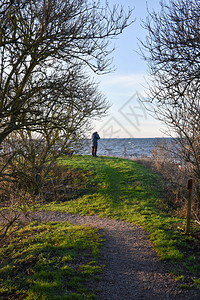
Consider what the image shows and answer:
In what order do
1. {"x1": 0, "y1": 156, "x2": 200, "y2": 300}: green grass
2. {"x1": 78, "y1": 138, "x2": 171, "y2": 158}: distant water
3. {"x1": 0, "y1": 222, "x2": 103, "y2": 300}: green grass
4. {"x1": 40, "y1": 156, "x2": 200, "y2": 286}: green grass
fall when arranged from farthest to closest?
{"x1": 78, "y1": 138, "x2": 171, "y2": 158}: distant water < {"x1": 40, "y1": 156, "x2": 200, "y2": 286}: green grass < {"x1": 0, "y1": 156, "x2": 200, "y2": 300}: green grass < {"x1": 0, "y1": 222, "x2": 103, "y2": 300}: green grass

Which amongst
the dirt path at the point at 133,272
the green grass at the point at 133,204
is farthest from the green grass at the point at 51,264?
the green grass at the point at 133,204

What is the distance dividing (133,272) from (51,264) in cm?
185

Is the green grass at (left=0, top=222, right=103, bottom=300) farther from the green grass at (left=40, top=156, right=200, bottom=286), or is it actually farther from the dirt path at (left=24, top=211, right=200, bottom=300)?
the green grass at (left=40, top=156, right=200, bottom=286)

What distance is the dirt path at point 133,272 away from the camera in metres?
4.88

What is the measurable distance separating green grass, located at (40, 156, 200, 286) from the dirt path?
13.1 inches

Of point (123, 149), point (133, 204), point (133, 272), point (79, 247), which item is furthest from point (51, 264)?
point (123, 149)

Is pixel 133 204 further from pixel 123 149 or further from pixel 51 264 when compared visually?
pixel 123 149

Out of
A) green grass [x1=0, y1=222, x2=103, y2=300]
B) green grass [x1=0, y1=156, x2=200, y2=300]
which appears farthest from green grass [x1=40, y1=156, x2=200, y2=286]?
green grass [x1=0, y1=222, x2=103, y2=300]

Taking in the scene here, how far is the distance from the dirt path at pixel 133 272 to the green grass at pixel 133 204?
Answer: 0.33 m

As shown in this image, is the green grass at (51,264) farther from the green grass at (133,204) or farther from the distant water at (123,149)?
the distant water at (123,149)

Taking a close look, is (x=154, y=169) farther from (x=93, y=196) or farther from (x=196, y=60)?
(x=196, y=60)

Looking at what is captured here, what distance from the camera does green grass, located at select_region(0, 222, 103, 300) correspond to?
189 inches

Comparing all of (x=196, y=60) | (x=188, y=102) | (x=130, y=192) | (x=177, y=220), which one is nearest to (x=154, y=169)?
(x=130, y=192)

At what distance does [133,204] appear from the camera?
11312 mm
